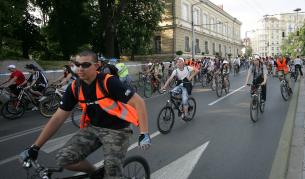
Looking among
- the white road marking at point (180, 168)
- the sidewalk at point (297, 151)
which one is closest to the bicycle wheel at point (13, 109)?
the white road marking at point (180, 168)

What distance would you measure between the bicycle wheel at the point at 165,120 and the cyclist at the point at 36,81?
570 centimetres

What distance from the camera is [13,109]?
12219 millimetres

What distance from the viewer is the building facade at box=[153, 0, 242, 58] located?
44812 millimetres

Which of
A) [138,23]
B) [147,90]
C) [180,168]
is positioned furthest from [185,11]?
[180,168]

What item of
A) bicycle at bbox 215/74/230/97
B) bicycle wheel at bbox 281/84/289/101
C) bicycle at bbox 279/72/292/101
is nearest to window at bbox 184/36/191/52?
bicycle at bbox 215/74/230/97

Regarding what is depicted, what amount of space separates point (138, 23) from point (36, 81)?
76.5 ft

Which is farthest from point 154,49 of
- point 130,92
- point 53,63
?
point 130,92

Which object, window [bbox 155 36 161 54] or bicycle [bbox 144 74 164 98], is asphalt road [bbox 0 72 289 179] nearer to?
bicycle [bbox 144 74 164 98]

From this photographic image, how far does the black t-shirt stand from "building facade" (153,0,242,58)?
3979 centimetres

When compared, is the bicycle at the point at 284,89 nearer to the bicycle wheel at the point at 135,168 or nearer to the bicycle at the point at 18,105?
the bicycle at the point at 18,105

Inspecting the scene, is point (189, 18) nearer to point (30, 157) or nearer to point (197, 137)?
point (197, 137)

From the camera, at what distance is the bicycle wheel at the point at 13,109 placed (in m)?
12.0

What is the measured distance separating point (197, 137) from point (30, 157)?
538 cm

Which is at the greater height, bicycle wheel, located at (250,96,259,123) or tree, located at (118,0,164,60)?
tree, located at (118,0,164,60)
